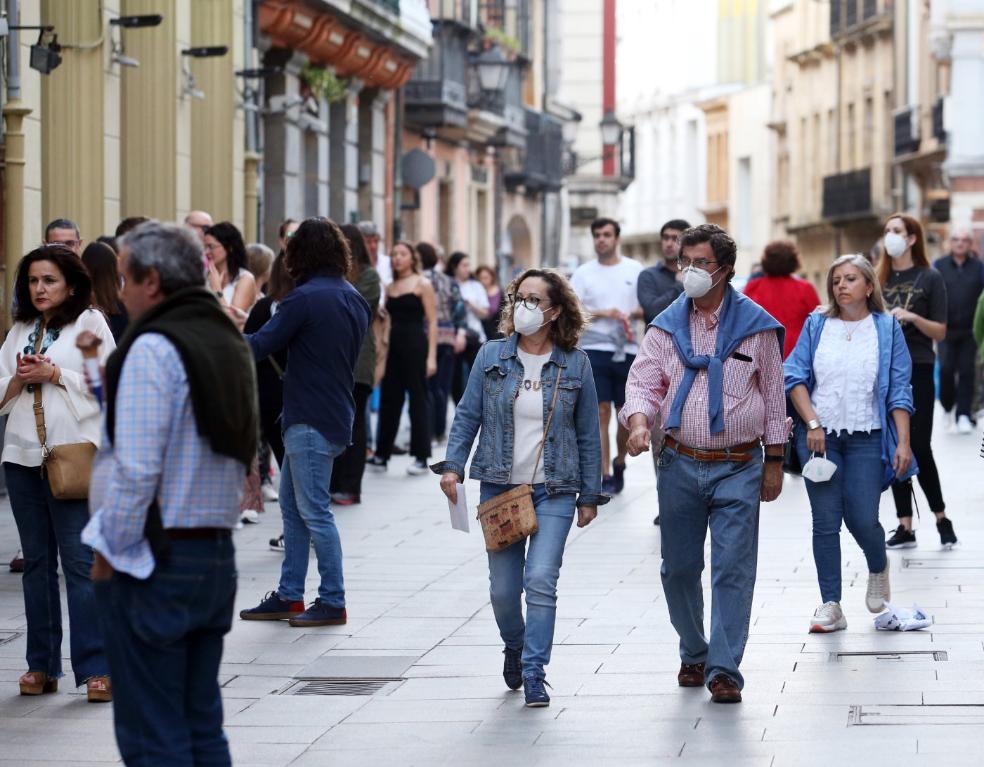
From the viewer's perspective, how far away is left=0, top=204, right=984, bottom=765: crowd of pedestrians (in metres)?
6.20

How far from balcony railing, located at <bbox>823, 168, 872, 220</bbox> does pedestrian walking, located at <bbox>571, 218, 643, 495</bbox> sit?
48699mm

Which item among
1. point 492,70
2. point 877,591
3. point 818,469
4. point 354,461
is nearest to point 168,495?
point 818,469

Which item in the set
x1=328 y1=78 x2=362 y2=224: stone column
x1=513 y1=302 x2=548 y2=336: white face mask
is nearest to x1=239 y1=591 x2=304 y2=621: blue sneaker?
x1=513 y1=302 x2=548 y2=336: white face mask

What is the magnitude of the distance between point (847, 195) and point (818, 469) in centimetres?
5734

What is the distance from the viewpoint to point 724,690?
8.93 m

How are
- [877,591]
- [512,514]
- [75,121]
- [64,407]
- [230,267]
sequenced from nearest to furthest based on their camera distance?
[512,514], [64,407], [877,591], [230,267], [75,121]

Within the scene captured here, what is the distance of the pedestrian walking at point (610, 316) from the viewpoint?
16.5 m

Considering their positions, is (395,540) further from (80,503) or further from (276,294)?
(80,503)

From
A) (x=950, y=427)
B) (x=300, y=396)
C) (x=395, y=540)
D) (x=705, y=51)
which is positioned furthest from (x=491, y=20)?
(x=705, y=51)

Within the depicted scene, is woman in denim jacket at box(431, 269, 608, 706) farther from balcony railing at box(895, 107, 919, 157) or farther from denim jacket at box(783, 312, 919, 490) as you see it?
balcony railing at box(895, 107, 919, 157)

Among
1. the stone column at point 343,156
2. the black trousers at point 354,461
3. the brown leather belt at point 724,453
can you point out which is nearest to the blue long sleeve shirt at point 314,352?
the brown leather belt at point 724,453

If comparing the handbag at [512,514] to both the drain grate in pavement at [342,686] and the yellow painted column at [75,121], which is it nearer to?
the drain grate in pavement at [342,686]

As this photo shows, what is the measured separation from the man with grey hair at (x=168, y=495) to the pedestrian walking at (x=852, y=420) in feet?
15.6

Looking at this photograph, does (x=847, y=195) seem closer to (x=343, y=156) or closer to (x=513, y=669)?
(x=343, y=156)
